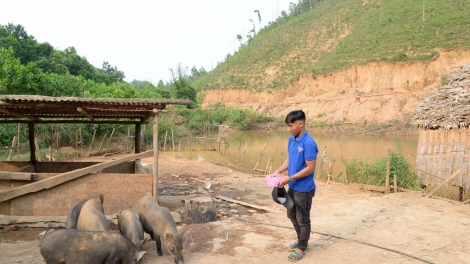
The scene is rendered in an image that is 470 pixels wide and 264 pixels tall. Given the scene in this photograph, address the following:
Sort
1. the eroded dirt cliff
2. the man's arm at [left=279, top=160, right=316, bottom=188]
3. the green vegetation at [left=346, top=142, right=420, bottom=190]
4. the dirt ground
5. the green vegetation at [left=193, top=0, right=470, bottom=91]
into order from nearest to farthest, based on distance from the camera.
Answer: the man's arm at [left=279, top=160, right=316, bottom=188]
the dirt ground
the green vegetation at [left=346, top=142, right=420, bottom=190]
the eroded dirt cliff
the green vegetation at [left=193, top=0, right=470, bottom=91]

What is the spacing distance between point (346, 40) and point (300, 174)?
49875 mm

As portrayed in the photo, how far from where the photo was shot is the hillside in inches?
1356

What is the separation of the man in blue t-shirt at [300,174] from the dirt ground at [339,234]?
0.44 metres

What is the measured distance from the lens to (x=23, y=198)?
241 inches

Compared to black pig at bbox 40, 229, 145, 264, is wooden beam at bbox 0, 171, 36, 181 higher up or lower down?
higher up

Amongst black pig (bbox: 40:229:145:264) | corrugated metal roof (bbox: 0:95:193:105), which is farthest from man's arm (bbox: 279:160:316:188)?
corrugated metal roof (bbox: 0:95:193:105)

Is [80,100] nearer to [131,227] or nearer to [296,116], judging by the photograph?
[131,227]

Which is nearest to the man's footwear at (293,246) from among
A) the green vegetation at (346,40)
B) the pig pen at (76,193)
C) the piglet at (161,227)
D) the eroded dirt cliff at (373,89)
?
the piglet at (161,227)

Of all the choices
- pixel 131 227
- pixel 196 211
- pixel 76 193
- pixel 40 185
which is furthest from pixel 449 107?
pixel 40 185

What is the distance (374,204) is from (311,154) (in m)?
4.76

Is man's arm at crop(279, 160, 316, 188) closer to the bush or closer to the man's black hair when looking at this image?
the man's black hair

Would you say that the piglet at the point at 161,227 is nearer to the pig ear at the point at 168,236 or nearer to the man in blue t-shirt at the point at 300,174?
the pig ear at the point at 168,236

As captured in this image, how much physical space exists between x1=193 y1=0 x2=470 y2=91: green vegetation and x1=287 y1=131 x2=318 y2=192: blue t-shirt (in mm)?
36909

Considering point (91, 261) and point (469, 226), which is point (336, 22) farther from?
point (91, 261)
